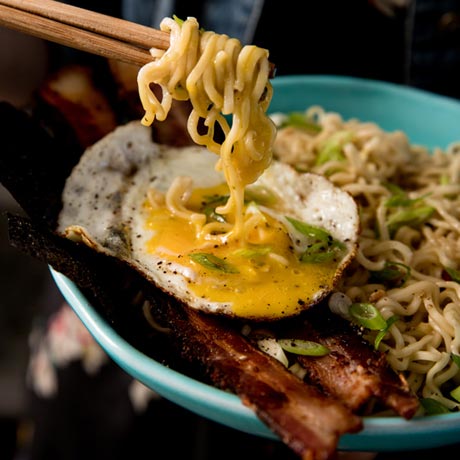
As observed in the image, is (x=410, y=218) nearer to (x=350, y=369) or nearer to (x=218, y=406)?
(x=350, y=369)

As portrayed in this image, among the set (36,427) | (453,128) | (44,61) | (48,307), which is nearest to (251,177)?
(44,61)

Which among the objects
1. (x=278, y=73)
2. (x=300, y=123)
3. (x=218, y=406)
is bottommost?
(x=218, y=406)

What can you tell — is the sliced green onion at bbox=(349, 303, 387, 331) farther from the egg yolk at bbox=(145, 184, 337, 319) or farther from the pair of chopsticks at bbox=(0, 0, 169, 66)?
the pair of chopsticks at bbox=(0, 0, 169, 66)

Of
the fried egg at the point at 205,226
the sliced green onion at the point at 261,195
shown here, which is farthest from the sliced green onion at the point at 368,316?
the sliced green onion at the point at 261,195

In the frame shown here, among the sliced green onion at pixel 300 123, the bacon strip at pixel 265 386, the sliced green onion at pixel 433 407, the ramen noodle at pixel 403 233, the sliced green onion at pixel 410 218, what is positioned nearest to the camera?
the bacon strip at pixel 265 386

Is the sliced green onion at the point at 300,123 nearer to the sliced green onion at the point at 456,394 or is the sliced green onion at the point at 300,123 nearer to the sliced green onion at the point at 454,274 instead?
the sliced green onion at the point at 454,274

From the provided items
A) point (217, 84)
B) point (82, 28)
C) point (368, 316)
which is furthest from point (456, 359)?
point (82, 28)
